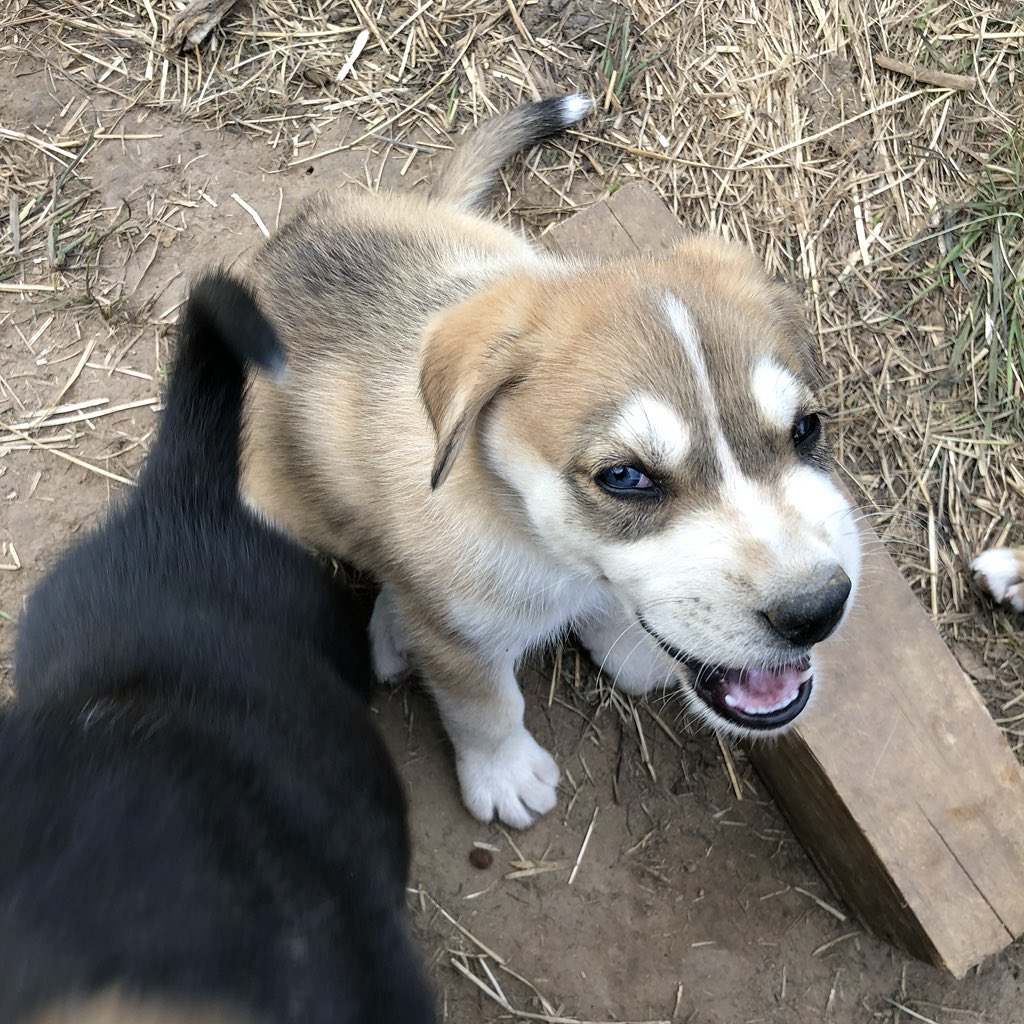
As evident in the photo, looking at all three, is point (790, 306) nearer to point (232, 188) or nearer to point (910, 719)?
point (910, 719)

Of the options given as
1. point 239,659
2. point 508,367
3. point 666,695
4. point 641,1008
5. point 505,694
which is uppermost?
point 508,367

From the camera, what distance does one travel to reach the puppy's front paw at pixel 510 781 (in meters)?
3.04

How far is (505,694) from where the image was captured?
2.87 metres

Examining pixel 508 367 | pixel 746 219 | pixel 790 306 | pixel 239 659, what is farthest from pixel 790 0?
pixel 239 659

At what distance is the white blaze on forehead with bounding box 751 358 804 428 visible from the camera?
2.01m

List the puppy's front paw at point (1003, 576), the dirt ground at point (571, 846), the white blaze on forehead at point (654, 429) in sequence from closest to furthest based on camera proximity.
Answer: the white blaze on forehead at point (654, 429) < the dirt ground at point (571, 846) < the puppy's front paw at point (1003, 576)

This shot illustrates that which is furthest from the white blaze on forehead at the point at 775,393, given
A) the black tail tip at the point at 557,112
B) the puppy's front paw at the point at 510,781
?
the black tail tip at the point at 557,112

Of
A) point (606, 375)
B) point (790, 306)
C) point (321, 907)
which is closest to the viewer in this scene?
point (321, 907)

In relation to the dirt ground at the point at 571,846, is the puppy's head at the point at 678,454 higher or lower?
higher

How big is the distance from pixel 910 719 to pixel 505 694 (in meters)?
1.26

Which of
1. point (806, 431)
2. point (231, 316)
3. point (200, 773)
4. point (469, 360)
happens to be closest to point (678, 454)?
point (806, 431)

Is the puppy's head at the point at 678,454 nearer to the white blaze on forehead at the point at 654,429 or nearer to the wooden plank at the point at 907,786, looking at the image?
the white blaze on forehead at the point at 654,429

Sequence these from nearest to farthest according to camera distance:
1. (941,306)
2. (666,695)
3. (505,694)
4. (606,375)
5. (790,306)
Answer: (606,375), (790,306), (505,694), (666,695), (941,306)

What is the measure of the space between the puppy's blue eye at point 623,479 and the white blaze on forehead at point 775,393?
0.96 feet
